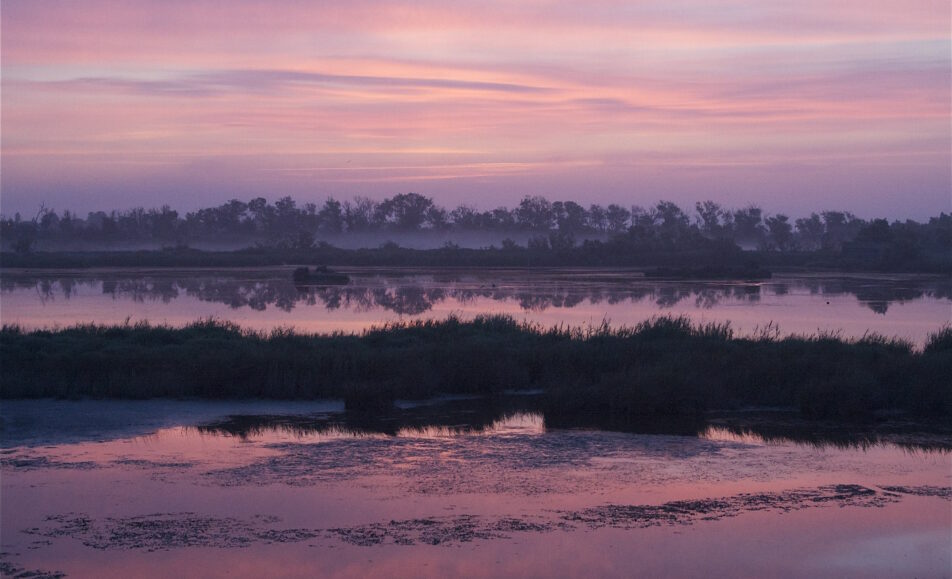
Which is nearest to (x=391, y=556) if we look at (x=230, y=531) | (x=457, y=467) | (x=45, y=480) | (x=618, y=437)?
(x=230, y=531)

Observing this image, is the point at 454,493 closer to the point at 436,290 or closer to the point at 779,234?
the point at 436,290

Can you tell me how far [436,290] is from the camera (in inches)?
1415

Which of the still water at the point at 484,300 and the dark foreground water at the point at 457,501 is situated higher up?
the still water at the point at 484,300

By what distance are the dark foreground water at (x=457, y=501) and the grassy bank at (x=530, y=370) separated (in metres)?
1.20

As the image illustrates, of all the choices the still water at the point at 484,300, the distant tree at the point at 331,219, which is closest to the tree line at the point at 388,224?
the distant tree at the point at 331,219

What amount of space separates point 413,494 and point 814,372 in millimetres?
7439

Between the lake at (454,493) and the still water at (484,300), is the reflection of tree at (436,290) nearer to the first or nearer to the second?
the still water at (484,300)

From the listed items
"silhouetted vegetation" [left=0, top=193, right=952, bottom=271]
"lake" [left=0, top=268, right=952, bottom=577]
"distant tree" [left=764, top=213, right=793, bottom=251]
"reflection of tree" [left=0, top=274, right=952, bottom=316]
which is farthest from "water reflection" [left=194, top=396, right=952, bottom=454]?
"distant tree" [left=764, top=213, right=793, bottom=251]

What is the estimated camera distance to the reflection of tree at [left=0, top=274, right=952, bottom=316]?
30.3 metres

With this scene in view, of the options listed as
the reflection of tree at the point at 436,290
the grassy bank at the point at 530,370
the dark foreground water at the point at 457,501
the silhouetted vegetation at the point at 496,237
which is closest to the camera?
the dark foreground water at the point at 457,501

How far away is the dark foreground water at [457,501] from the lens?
23.3 feet

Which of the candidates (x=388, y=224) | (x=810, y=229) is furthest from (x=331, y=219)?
(x=810, y=229)

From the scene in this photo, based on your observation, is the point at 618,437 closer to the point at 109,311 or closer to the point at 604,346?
the point at 604,346

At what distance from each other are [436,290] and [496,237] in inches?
2919
